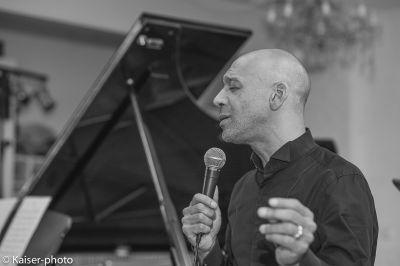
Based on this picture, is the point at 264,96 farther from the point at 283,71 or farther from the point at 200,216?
the point at 200,216

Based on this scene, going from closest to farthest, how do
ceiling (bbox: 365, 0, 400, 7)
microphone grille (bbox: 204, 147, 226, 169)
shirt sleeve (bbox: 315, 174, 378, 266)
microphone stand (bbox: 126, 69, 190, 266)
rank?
shirt sleeve (bbox: 315, 174, 378, 266)
microphone grille (bbox: 204, 147, 226, 169)
microphone stand (bbox: 126, 69, 190, 266)
ceiling (bbox: 365, 0, 400, 7)

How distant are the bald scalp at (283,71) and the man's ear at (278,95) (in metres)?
0.01

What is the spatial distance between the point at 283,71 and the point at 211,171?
1.18ft

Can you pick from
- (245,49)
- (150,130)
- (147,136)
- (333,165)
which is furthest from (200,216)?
(245,49)

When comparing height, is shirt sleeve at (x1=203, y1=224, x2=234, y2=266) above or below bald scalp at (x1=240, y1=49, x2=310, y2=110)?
below

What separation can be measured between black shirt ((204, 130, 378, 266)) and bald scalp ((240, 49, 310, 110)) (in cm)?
13

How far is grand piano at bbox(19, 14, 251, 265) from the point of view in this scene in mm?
2820

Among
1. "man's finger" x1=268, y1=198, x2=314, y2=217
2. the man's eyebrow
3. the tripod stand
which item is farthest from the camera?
the tripod stand

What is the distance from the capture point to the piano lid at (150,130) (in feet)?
9.45

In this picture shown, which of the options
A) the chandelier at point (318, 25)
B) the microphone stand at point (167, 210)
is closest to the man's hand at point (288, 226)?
the microphone stand at point (167, 210)

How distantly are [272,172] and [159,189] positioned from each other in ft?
2.50

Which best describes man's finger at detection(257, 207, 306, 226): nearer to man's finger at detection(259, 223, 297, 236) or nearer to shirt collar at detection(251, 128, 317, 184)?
man's finger at detection(259, 223, 297, 236)

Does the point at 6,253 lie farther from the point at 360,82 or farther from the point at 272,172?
the point at 360,82

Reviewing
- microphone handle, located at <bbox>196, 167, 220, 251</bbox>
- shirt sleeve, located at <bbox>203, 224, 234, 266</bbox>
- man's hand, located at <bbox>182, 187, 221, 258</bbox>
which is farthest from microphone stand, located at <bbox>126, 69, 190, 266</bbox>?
microphone handle, located at <bbox>196, 167, 220, 251</bbox>
